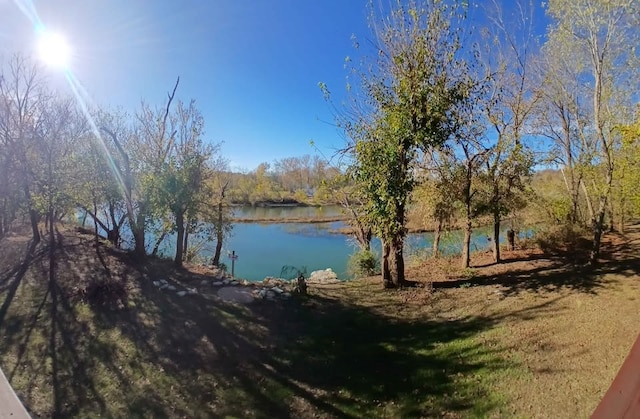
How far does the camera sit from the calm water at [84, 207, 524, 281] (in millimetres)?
18031

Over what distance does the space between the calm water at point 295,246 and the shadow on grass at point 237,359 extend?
22.9ft

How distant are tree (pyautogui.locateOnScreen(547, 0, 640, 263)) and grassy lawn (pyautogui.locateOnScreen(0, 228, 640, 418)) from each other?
3.92 meters

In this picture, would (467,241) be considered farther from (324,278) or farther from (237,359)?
(237,359)

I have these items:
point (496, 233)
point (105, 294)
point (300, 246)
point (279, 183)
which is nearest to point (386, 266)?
point (496, 233)

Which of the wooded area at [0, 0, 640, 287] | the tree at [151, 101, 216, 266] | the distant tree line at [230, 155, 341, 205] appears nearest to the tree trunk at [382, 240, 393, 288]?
the wooded area at [0, 0, 640, 287]

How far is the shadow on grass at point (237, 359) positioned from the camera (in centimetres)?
572

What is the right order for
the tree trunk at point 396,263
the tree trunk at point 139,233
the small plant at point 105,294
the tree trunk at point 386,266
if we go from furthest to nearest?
the tree trunk at point 139,233
the tree trunk at point 386,266
the tree trunk at point 396,263
the small plant at point 105,294

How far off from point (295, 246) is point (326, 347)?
24.3 meters

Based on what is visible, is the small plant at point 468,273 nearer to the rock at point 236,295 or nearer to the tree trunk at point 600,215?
the tree trunk at point 600,215

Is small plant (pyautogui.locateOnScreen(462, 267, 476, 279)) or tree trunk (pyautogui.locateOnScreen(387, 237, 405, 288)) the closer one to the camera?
tree trunk (pyautogui.locateOnScreen(387, 237, 405, 288))

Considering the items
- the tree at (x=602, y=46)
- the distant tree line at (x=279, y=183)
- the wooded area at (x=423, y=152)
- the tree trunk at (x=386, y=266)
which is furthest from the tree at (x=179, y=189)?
the distant tree line at (x=279, y=183)

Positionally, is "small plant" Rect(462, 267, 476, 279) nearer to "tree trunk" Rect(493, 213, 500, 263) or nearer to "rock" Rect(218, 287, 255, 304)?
"tree trunk" Rect(493, 213, 500, 263)

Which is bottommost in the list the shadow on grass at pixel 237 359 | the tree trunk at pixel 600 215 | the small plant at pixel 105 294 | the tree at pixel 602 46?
the shadow on grass at pixel 237 359

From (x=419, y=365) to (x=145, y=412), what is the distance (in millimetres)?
4915
